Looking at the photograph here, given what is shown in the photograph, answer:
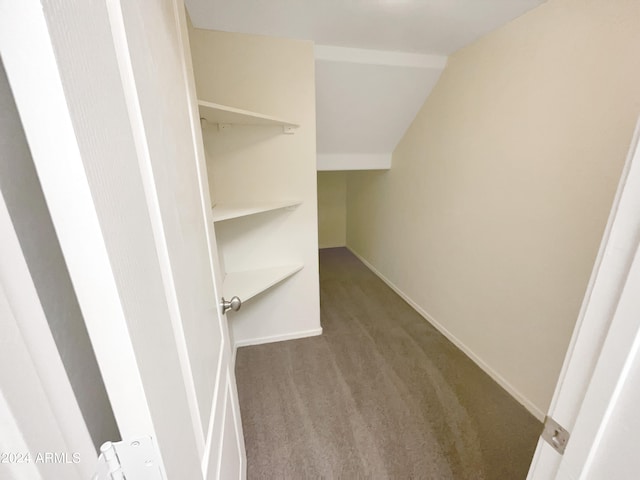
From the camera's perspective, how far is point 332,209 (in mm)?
4500

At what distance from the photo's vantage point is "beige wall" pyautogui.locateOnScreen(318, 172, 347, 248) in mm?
4305

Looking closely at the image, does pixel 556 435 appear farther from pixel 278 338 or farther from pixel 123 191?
pixel 278 338

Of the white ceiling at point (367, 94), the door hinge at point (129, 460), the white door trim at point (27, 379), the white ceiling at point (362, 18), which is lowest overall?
the door hinge at point (129, 460)

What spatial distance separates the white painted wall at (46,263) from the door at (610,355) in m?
0.79

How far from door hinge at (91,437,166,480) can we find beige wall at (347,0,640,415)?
175 cm

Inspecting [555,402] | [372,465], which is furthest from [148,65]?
[372,465]

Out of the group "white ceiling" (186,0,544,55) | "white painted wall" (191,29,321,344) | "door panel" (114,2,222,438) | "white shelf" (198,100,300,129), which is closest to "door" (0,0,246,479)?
"door panel" (114,2,222,438)

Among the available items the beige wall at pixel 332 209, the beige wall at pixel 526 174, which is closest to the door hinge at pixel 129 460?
the beige wall at pixel 526 174

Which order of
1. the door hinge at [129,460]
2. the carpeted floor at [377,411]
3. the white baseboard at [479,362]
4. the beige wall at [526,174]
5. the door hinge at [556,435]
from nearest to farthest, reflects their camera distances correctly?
the door hinge at [129,460]
the door hinge at [556,435]
the beige wall at [526,174]
the carpeted floor at [377,411]
the white baseboard at [479,362]

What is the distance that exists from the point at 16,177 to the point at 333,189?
4.25 metres

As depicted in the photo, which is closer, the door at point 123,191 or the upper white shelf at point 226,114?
the door at point 123,191

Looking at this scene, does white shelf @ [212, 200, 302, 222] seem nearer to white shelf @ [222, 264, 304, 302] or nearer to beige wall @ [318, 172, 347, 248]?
white shelf @ [222, 264, 304, 302]

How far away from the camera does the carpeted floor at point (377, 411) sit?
126 centimetres

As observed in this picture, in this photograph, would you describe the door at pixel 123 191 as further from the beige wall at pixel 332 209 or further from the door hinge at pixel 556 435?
the beige wall at pixel 332 209
